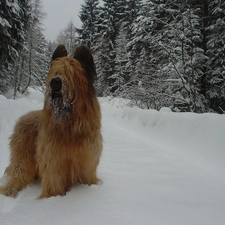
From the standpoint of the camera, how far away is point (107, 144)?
16.5ft

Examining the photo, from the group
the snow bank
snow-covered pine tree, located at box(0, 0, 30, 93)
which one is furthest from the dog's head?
snow-covered pine tree, located at box(0, 0, 30, 93)

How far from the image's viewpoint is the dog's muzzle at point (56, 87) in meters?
2.14

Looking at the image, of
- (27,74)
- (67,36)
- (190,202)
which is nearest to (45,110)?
Answer: (190,202)

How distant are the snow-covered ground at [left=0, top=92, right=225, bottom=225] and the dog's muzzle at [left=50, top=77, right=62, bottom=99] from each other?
3.50ft

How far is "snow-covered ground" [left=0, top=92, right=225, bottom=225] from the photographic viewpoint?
1.81 metres

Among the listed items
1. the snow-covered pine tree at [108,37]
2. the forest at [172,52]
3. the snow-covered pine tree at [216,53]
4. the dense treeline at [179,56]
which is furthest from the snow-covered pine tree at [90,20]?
the snow-covered pine tree at [216,53]

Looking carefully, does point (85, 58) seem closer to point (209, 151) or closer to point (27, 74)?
point (209, 151)

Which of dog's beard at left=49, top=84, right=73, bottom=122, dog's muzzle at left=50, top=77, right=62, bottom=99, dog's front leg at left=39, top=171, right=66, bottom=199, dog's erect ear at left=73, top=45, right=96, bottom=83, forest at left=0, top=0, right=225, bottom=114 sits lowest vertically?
dog's front leg at left=39, top=171, right=66, bottom=199

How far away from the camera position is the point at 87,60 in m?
2.46

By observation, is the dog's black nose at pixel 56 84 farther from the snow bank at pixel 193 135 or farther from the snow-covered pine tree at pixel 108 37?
the snow-covered pine tree at pixel 108 37

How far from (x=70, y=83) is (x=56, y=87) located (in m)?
0.16

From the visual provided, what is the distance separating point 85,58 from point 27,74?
838 inches

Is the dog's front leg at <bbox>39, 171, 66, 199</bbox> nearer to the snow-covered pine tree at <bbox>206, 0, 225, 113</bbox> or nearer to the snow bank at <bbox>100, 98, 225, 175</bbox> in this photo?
the snow bank at <bbox>100, 98, 225, 175</bbox>

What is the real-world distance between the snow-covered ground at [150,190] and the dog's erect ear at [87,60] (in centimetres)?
130
